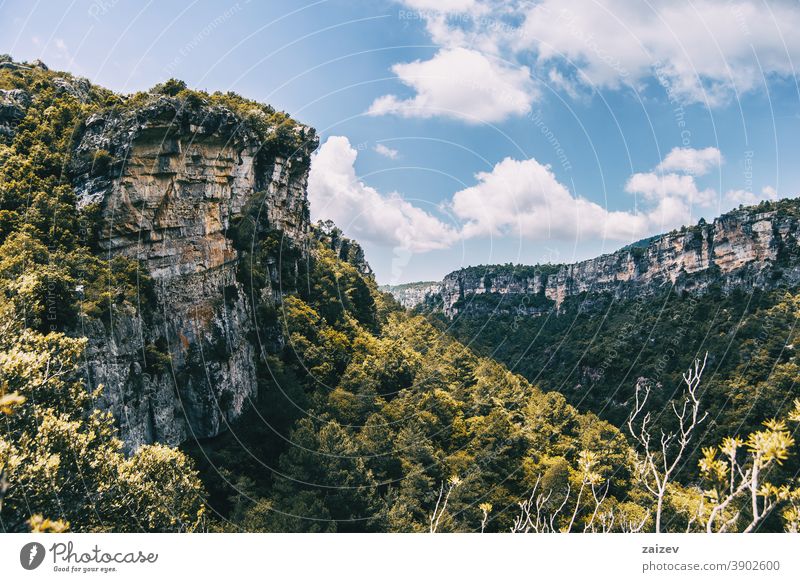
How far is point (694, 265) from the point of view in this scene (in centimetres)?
9394

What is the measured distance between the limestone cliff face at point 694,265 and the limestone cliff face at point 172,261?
79.9m

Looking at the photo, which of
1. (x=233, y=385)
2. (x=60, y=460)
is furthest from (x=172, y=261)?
(x=60, y=460)

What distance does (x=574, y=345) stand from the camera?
103500mm

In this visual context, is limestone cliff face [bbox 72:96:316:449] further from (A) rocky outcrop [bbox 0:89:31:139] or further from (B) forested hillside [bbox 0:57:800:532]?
(A) rocky outcrop [bbox 0:89:31:139]

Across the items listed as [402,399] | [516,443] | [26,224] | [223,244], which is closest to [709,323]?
[516,443]

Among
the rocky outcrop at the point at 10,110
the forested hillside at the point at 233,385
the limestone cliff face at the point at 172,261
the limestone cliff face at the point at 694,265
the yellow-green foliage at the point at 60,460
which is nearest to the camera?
the yellow-green foliage at the point at 60,460

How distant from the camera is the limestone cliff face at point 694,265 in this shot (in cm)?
7293

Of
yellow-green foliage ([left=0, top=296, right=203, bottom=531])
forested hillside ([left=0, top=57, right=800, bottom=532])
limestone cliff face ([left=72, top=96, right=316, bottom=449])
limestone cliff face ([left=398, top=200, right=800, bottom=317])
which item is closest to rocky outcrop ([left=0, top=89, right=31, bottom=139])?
forested hillside ([left=0, top=57, right=800, bottom=532])

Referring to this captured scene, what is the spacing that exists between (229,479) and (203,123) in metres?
Answer: 23.9

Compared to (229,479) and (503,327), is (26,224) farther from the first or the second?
(503,327)

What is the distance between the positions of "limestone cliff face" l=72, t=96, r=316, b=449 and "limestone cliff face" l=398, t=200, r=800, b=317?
7995 centimetres

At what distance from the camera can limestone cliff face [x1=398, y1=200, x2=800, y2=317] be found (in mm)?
72925

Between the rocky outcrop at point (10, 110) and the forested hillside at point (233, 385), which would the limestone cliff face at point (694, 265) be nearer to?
the forested hillside at point (233, 385)

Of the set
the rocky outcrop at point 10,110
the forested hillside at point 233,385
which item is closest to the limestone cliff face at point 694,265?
the forested hillside at point 233,385
